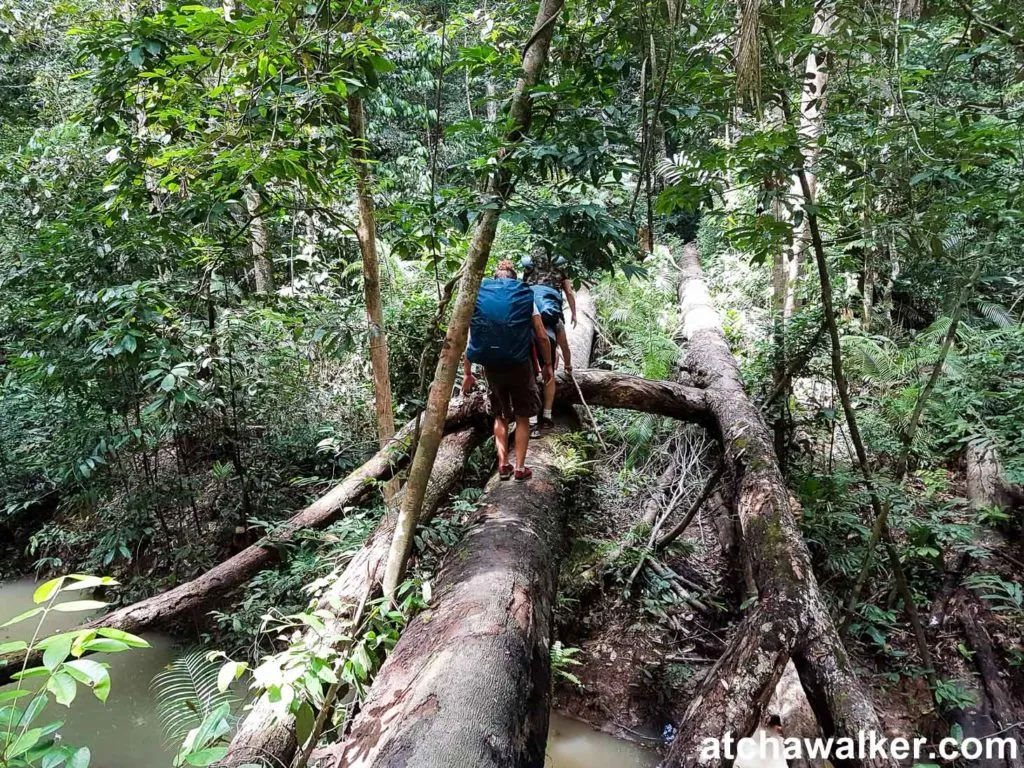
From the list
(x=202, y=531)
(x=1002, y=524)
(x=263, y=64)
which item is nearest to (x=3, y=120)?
(x=202, y=531)

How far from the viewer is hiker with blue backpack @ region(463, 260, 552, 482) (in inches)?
146

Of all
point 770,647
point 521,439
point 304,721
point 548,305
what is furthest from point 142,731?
point 548,305

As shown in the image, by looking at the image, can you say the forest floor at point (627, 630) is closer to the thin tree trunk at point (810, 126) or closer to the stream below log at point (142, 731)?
Result: the stream below log at point (142, 731)

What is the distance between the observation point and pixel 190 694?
299 cm

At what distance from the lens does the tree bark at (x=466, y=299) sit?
262 centimetres

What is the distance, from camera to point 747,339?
7.27 m

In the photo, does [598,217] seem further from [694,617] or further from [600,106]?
[694,617]

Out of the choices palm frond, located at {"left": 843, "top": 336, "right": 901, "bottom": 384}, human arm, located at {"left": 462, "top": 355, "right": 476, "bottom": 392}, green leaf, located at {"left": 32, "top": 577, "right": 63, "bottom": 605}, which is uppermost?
green leaf, located at {"left": 32, "top": 577, "right": 63, "bottom": 605}

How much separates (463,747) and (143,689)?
3.43 m

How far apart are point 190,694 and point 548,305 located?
357 cm

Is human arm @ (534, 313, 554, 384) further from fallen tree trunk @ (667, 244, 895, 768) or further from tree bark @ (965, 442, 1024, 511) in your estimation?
tree bark @ (965, 442, 1024, 511)

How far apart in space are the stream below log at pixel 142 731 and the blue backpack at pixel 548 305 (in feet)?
9.57

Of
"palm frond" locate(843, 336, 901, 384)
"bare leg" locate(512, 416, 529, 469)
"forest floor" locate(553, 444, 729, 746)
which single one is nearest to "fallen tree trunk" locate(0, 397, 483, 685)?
"bare leg" locate(512, 416, 529, 469)

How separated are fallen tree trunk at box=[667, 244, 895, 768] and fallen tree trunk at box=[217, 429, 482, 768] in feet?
5.46
